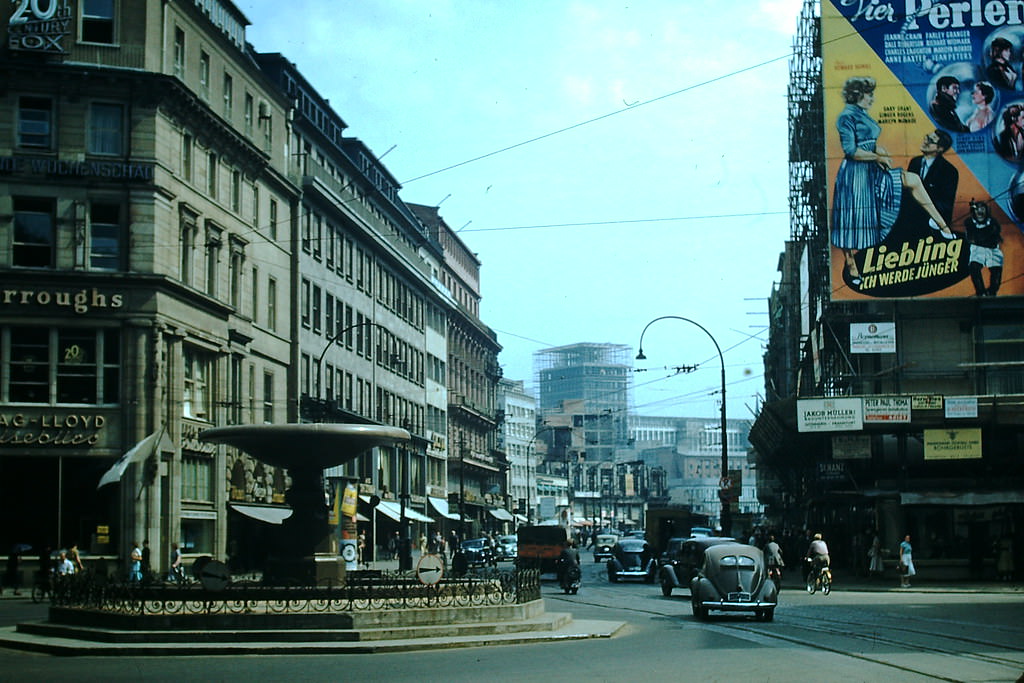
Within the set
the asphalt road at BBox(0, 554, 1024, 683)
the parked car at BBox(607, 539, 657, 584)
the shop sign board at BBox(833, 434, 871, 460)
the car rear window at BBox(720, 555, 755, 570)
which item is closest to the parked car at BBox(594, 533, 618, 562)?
the parked car at BBox(607, 539, 657, 584)

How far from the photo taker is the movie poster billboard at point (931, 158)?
2040 inches

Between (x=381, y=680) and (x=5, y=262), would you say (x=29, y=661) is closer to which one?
(x=381, y=680)

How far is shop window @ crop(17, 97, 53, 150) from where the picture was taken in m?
45.6

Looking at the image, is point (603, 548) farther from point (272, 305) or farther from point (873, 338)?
point (873, 338)

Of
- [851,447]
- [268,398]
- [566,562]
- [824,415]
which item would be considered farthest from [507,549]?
[566,562]

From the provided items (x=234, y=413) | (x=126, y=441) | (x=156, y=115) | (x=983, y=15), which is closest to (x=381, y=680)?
(x=126, y=441)

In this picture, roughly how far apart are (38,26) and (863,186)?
30407 millimetres

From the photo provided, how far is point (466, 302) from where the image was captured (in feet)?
377

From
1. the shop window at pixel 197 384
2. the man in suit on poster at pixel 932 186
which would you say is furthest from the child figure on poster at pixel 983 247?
the shop window at pixel 197 384

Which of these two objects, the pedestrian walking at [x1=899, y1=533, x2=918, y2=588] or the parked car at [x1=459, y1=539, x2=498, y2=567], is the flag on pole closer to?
the parked car at [x1=459, y1=539, x2=498, y2=567]

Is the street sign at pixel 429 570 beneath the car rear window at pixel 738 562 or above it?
above

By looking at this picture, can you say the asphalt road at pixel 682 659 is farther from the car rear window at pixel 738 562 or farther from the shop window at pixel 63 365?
the shop window at pixel 63 365

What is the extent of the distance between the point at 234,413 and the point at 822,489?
25.3 metres

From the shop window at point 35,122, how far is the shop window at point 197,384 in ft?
29.1
